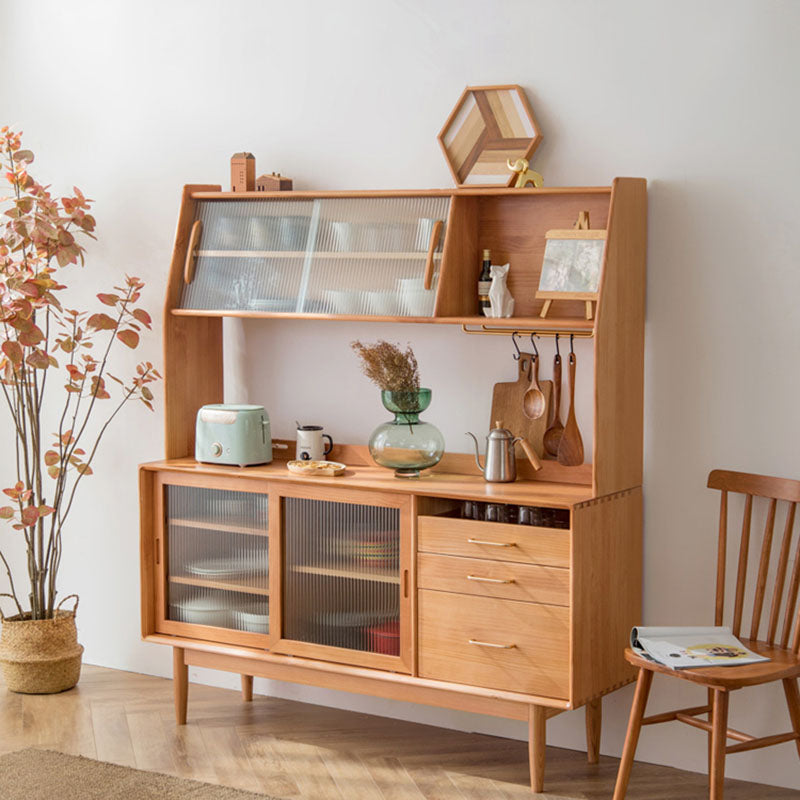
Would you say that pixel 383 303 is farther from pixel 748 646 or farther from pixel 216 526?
pixel 748 646

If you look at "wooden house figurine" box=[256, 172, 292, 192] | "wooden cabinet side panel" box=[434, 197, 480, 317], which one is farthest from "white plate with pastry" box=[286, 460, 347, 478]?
"wooden house figurine" box=[256, 172, 292, 192]

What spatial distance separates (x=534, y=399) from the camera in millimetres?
3904

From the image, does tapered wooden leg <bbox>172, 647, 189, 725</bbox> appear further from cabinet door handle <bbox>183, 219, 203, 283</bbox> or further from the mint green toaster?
cabinet door handle <bbox>183, 219, 203, 283</bbox>

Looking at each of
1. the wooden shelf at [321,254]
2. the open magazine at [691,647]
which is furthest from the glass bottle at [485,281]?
the open magazine at [691,647]

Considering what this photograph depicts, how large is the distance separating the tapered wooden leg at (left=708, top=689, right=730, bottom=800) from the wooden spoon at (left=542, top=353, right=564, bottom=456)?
3.33 ft

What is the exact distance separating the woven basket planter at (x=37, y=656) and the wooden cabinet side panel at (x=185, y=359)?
0.86 meters

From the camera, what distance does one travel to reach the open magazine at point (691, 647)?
3.18 meters

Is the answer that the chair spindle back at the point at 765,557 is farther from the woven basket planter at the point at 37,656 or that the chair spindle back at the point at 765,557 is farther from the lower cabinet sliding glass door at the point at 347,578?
the woven basket planter at the point at 37,656

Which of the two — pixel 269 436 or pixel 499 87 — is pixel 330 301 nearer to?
pixel 269 436

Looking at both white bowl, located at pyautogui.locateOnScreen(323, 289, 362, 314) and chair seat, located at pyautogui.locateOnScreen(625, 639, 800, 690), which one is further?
white bowl, located at pyautogui.locateOnScreen(323, 289, 362, 314)

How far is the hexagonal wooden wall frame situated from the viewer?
384cm

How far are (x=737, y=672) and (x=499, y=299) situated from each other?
4.30ft

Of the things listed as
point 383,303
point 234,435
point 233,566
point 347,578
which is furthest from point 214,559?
point 383,303

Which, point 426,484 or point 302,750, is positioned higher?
point 426,484
